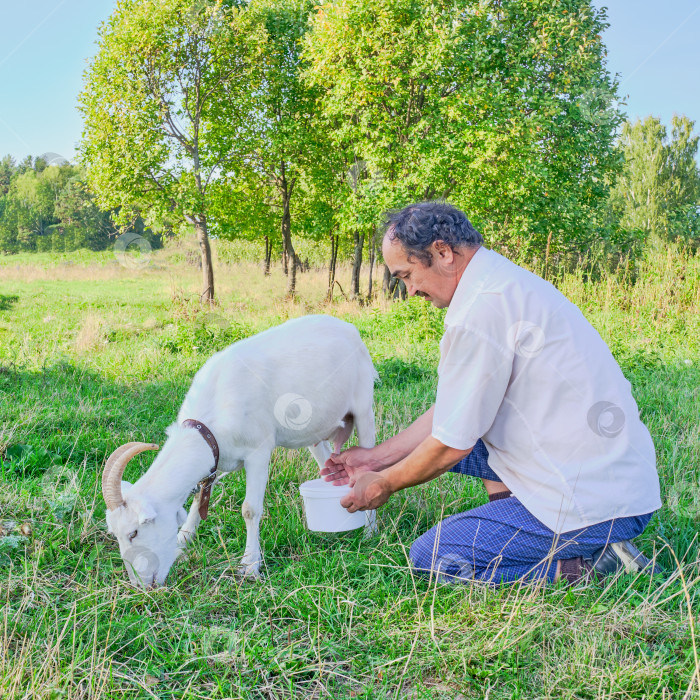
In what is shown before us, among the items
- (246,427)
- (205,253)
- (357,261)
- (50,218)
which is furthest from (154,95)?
(50,218)

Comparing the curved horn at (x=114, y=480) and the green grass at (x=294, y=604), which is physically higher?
the curved horn at (x=114, y=480)

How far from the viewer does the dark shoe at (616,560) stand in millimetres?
2791

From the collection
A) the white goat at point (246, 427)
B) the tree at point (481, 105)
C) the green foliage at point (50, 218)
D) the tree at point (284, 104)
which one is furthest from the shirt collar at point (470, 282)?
the green foliage at point (50, 218)

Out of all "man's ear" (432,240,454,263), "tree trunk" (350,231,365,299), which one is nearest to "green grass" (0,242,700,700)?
"man's ear" (432,240,454,263)

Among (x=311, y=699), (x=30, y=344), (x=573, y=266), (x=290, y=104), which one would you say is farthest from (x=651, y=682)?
(x=290, y=104)

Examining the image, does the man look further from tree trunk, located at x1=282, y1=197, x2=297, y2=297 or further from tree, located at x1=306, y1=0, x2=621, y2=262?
tree trunk, located at x1=282, y1=197, x2=297, y2=297

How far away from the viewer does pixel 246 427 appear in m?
3.48

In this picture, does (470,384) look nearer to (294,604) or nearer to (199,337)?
(294,604)

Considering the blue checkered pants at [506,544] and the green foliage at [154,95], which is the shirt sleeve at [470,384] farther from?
the green foliage at [154,95]

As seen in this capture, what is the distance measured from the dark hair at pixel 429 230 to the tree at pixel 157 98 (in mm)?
11995

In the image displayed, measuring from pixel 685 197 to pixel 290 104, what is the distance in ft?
62.6

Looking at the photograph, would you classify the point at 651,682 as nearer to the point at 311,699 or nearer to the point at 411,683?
the point at 411,683

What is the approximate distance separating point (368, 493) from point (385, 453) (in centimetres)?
52

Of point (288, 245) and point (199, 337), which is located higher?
point (288, 245)
